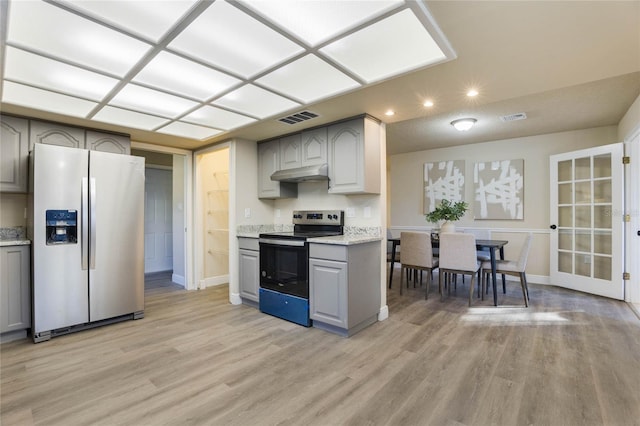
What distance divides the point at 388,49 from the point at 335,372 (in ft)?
7.31

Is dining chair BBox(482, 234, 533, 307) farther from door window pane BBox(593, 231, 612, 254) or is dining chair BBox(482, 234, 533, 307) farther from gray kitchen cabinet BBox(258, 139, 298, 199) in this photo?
gray kitchen cabinet BBox(258, 139, 298, 199)

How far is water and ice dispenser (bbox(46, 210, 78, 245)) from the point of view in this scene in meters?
2.83

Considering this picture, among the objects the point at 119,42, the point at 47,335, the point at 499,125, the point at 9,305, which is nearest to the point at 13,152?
the point at 9,305

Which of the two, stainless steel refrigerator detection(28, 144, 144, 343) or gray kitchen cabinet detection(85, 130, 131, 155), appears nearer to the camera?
stainless steel refrigerator detection(28, 144, 144, 343)

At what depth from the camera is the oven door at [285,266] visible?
10.2ft

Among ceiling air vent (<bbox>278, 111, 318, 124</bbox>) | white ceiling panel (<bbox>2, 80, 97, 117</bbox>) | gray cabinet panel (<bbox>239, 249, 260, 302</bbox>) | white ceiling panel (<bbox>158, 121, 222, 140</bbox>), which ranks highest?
ceiling air vent (<bbox>278, 111, 318, 124</bbox>)

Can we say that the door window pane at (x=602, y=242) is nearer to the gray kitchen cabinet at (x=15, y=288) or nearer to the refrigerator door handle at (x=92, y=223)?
the refrigerator door handle at (x=92, y=223)

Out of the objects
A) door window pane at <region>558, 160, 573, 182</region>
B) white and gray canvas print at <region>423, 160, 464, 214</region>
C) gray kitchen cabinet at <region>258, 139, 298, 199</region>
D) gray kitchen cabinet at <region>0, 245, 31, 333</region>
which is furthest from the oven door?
door window pane at <region>558, 160, 573, 182</region>

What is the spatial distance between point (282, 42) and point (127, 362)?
259cm

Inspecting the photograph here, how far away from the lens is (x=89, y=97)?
256 centimetres

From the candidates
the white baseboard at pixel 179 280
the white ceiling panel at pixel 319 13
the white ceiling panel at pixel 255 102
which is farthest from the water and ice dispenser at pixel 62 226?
the white ceiling panel at pixel 319 13

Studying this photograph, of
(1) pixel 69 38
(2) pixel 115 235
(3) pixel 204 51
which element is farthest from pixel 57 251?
(3) pixel 204 51

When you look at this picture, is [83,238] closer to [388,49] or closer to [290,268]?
[290,268]

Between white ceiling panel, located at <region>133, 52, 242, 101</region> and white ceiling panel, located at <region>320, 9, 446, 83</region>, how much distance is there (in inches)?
34.2
